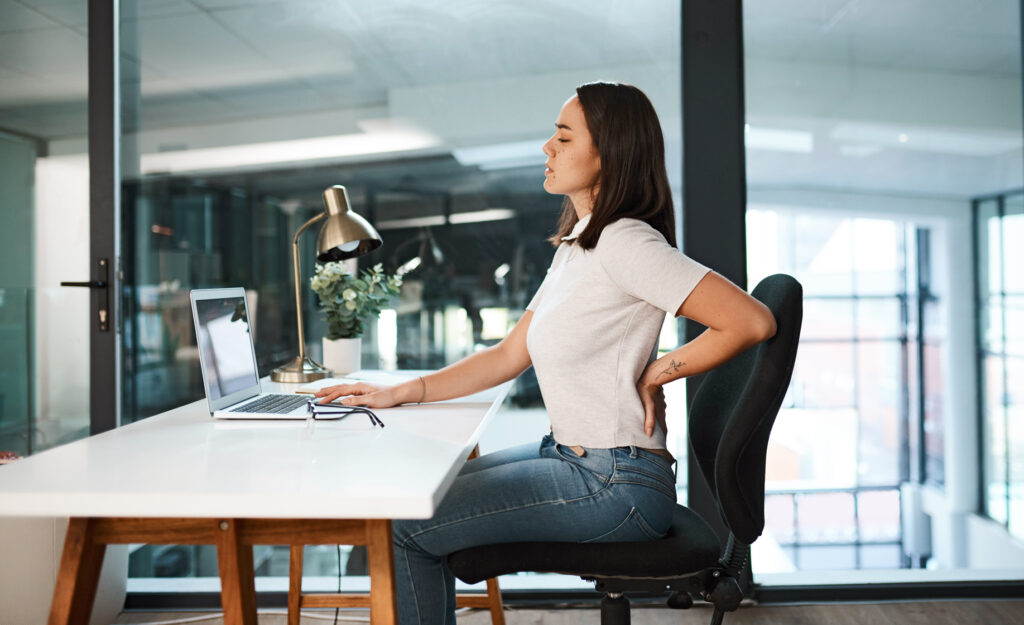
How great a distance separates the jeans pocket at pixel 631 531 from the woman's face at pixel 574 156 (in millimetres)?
648

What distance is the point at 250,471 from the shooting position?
42.7 inches

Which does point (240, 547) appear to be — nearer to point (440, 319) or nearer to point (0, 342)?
point (440, 319)

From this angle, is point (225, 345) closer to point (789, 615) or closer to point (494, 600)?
point (494, 600)

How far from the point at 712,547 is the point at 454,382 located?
2.23 feet

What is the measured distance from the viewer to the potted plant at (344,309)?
224 cm

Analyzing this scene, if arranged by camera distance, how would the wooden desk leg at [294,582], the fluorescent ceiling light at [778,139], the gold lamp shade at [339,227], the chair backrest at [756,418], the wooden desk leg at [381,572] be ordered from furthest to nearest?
the fluorescent ceiling light at [778,139] → the gold lamp shade at [339,227] → the wooden desk leg at [294,582] → the chair backrest at [756,418] → the wooden desk leg at [381,572]

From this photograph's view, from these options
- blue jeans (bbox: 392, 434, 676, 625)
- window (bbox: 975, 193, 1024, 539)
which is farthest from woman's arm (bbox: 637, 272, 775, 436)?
window (bbox: 975, 193, 1024, 539)

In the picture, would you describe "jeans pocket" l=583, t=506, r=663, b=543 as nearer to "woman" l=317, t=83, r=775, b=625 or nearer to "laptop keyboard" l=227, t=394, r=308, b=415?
"woman" l=317, t=83, r=775, b=625

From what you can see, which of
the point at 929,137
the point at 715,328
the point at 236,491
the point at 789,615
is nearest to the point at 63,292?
the point at 236,491

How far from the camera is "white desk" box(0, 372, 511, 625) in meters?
0.97

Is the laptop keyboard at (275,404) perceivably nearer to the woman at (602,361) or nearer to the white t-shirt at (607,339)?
the woman at (602,361)

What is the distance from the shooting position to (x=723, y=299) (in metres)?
1.33

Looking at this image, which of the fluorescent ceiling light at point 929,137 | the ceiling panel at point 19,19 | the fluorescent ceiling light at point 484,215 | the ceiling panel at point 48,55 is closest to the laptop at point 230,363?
the fluorescent ceiling light at point 484,215

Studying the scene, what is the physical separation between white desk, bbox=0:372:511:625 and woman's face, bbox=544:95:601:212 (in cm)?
53
